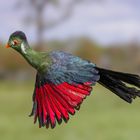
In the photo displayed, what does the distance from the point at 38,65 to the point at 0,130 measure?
808 centimetres

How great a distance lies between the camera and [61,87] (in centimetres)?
160

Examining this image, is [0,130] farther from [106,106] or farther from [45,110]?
[45,110]

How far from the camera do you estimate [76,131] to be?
9594 millimetres

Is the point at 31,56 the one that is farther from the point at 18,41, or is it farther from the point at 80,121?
the point at 80,121

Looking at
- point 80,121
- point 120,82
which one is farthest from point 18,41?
point 80,121

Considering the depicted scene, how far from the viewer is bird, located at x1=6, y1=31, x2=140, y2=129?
1.56 metres

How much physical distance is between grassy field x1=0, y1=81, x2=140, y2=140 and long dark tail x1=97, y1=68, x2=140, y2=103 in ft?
21.1

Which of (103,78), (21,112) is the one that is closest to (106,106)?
(21,112)

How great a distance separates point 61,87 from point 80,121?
945cm

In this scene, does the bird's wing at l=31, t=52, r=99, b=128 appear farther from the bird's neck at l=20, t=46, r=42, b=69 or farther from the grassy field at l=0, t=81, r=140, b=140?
the grassy field at l=0, t=81, r=140, b=140

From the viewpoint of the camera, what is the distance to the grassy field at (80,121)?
923cm

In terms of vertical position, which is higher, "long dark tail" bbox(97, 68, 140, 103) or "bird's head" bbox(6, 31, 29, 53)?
"bird's head" bbox(6, 31, 29, 53)

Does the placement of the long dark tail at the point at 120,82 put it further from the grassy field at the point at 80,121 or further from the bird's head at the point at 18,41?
the grassy field at the point at 80,121

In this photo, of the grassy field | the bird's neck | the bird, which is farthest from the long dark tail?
the grassy field
